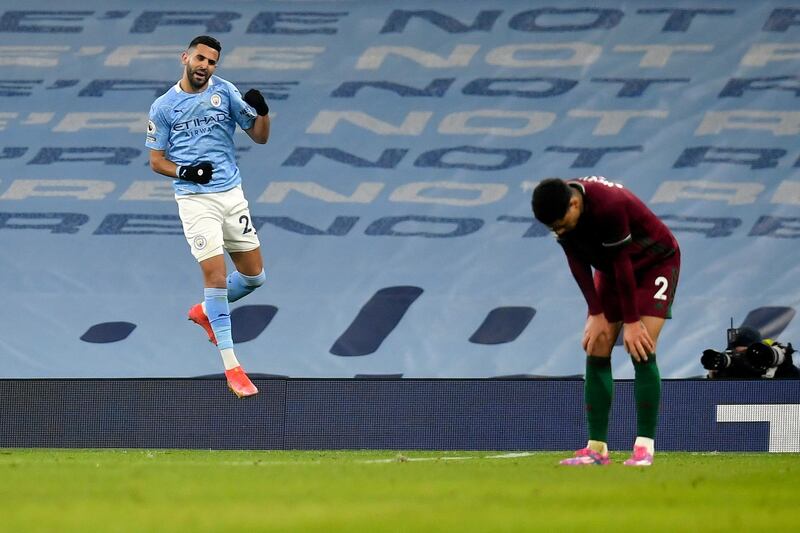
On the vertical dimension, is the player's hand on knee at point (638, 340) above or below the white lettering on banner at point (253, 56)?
below

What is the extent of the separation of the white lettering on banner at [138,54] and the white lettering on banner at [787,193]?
482 cm

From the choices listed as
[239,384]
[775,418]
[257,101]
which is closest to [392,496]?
[239,384]

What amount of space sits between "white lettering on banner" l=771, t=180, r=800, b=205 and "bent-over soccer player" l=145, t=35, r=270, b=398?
5122 mm

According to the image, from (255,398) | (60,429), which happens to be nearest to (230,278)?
(255,398)

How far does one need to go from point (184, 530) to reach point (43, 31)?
8842 millimetres

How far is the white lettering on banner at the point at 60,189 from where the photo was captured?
10.6 metres

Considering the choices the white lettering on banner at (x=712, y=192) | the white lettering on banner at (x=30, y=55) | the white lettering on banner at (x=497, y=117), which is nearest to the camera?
the white lettering on banner at (x=712, y=192)

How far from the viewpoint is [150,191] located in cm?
1058

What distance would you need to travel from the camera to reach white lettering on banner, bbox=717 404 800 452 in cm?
757

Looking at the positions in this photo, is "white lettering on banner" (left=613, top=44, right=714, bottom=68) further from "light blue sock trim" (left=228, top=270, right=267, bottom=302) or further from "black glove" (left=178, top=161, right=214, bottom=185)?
"black glove" (left=178, top=161, right=214, bottom=185)

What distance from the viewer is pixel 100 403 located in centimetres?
786

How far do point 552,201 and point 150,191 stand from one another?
6317mm

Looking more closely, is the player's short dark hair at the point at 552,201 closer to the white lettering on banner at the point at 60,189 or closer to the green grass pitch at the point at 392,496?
the green grass pitch at the point at 392,496

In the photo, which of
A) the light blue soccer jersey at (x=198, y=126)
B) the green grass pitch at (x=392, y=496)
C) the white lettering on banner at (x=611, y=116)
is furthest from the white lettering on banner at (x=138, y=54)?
the green grass pitch at (x=392, y=496)
